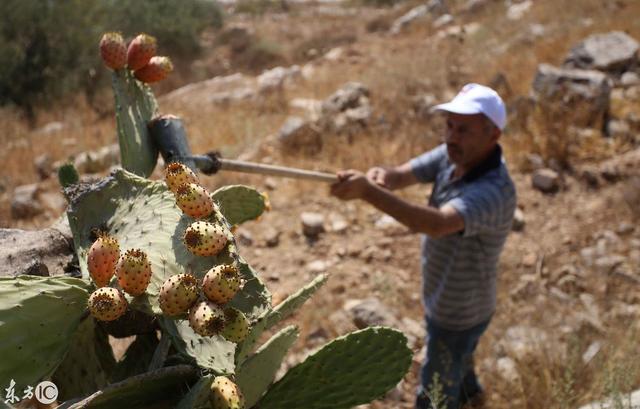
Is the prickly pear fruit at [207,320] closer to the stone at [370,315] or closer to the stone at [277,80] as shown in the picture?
the stone at [370,315]

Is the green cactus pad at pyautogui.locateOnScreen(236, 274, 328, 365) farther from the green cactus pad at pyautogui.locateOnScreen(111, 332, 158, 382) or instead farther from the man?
the man

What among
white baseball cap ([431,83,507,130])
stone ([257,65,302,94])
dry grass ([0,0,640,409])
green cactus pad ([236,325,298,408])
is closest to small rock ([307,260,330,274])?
dry grass ([0,0,640,409])

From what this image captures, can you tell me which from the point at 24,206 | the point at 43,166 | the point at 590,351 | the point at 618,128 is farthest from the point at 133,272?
the point at 43,166

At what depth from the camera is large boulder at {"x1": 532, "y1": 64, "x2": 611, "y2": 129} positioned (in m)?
5.12

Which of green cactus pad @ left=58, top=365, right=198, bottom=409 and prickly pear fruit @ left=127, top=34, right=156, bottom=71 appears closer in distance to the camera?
green cactus pad @ left=58, top=365, right=198, bottom=409

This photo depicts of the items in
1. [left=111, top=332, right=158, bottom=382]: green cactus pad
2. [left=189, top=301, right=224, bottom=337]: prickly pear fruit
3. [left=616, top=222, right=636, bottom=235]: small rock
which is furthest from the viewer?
[left=616, top=222, right=636, bottom=235]: small rock

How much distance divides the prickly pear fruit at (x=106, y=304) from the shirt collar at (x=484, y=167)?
1.55 metres

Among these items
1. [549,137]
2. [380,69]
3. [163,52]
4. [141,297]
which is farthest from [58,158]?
[163,52]

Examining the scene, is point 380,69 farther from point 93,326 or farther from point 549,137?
point 93,326

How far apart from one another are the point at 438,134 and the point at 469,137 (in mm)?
3481

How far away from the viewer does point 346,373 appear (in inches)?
60.1

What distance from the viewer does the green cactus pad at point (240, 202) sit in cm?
170

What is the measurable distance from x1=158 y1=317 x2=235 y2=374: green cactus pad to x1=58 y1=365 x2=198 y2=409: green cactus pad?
7 centimetres

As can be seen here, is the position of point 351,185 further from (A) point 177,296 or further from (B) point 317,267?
(B) point 317,267
